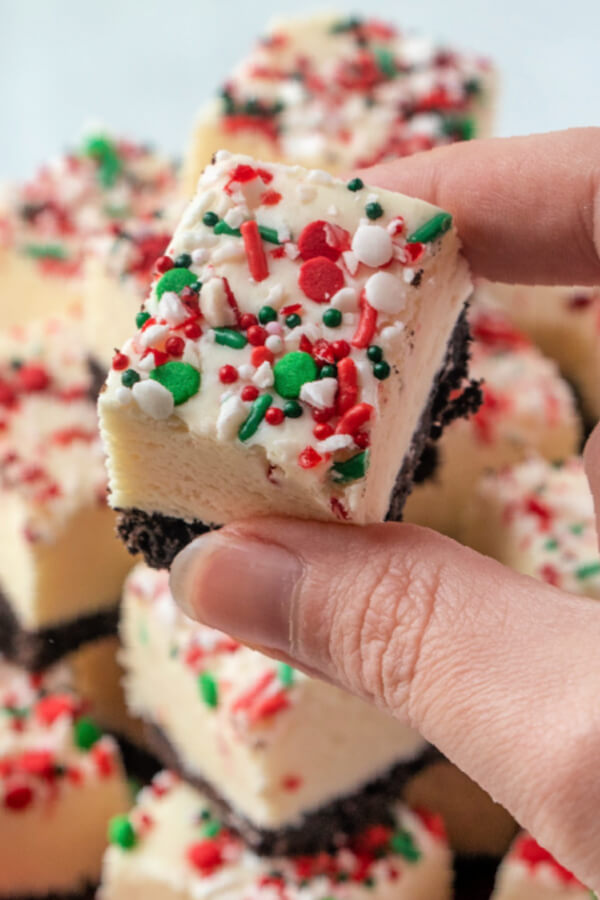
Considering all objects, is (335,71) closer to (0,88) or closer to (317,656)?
(0,88)

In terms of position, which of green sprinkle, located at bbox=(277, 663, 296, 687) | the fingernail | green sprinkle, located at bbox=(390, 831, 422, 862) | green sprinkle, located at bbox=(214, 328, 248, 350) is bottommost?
green sprinkle, located at bbox=(390, 831, 422, 862)

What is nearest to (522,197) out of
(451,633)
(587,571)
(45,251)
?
(451,633)

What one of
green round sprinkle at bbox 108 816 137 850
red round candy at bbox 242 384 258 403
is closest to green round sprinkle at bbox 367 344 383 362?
red round candy at bbox 242 384 258 403

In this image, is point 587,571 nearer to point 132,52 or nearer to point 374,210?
point 374,210

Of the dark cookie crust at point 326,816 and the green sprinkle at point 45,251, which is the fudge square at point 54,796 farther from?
the green sprinkle at point 45,251

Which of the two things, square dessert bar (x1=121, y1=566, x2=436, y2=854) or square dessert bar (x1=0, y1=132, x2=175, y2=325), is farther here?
square dessert bar (x1=0, y1=132, x2=175, y2=325)

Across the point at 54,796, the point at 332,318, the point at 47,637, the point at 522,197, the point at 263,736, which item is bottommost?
the point at 54,796

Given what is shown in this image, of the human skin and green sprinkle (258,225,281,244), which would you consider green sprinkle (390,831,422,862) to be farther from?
green sprinkle (258,225,281,244)
